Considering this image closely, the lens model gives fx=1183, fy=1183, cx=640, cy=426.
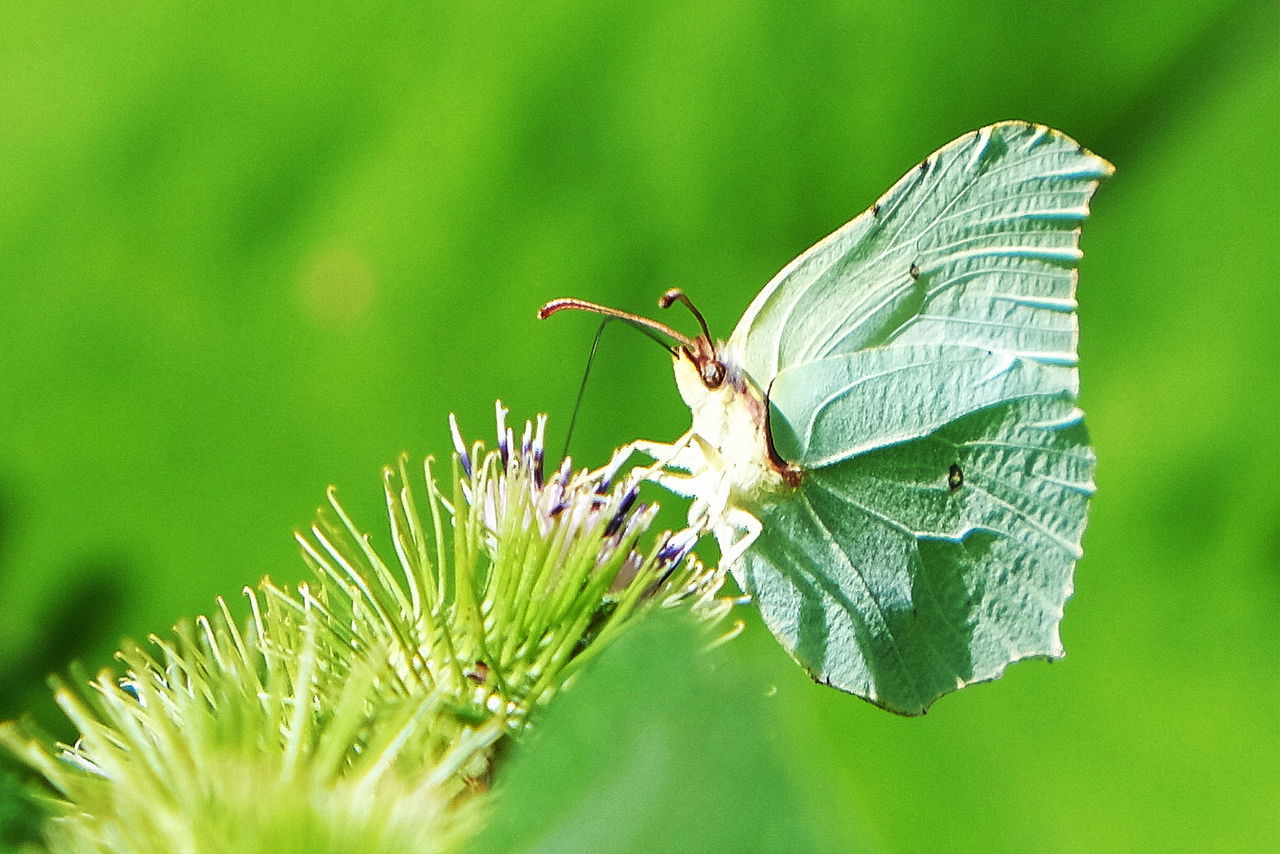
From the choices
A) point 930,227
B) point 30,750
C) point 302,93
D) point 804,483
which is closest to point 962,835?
point 804,483

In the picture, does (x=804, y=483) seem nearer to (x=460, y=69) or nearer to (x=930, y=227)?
(x=930, y=227)

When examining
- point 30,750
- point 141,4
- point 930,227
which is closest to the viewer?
point 30,750

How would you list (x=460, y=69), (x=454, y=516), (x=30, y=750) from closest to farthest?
1. (x=30, y=750)
2. (x=454, y=516)
3. (x=460, y=69)

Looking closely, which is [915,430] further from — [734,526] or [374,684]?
[374,684]

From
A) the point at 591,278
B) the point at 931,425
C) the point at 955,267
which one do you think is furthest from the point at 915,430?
the point at 591,278

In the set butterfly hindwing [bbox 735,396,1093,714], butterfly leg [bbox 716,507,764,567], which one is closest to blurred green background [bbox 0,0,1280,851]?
butterfly hindwing [bbox 735,396,1093,714]

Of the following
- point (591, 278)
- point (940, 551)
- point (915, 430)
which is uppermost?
point (591, 278)
